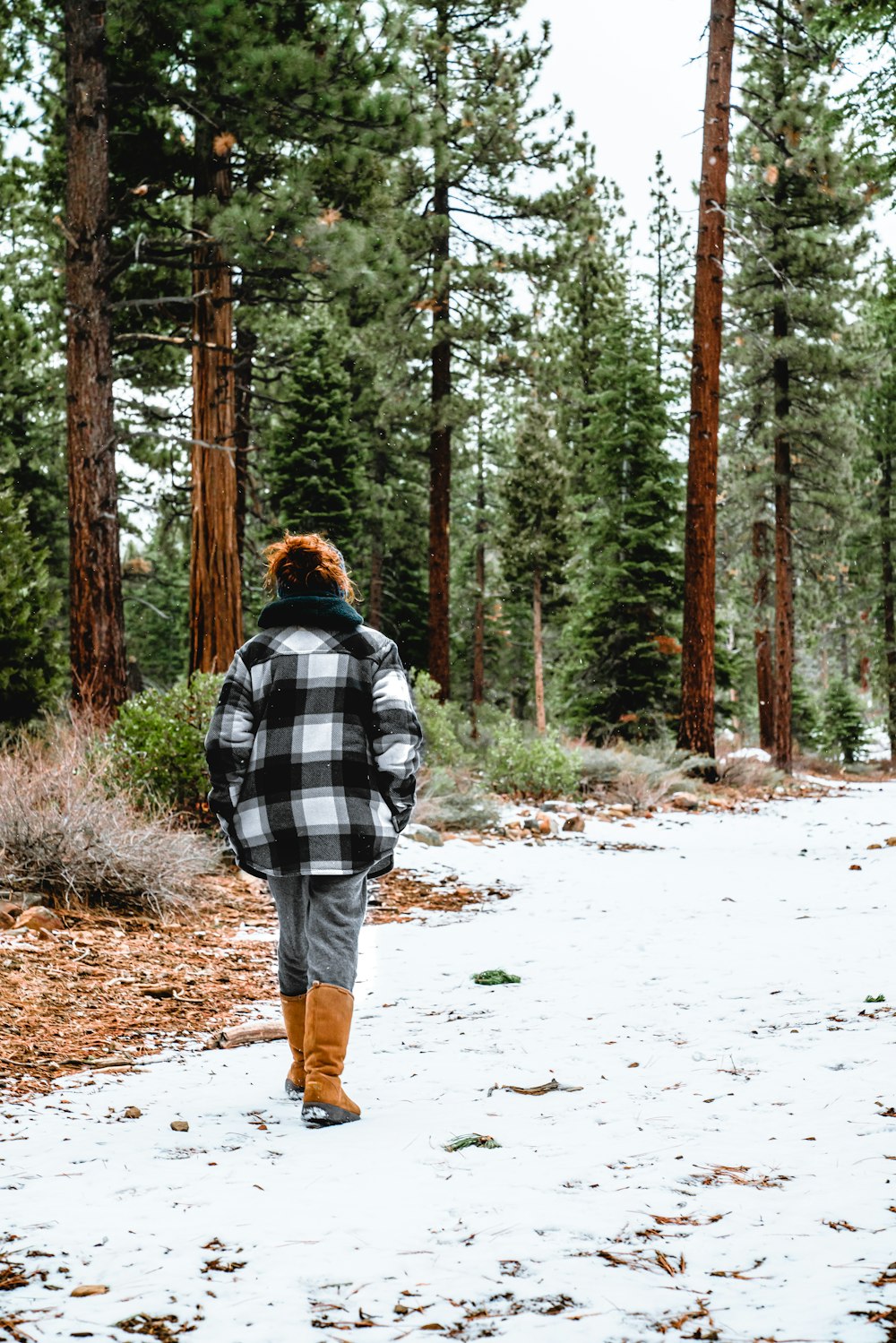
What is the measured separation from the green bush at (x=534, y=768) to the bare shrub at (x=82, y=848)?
6.47 meters

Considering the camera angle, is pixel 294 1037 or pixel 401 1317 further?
pixel 294 1037

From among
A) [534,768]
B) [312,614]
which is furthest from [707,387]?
[312,614]

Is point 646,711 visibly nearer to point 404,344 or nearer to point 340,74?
point 404,344

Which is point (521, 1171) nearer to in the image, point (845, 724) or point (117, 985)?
point (117, 985)

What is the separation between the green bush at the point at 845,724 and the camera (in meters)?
36.8

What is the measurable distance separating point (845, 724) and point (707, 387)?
82.7ft

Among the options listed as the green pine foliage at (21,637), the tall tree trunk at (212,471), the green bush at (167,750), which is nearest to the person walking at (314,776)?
the green bush at (167,750)

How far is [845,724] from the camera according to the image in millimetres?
37125

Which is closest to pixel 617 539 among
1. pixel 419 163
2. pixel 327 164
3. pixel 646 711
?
pixel 646 711

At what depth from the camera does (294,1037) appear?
3.90 metres

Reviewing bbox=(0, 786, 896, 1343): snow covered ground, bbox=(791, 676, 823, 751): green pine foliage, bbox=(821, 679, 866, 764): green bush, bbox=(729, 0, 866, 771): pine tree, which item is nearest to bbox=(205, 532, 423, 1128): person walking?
bbox=(0, 786, 896, 1343): snow covered ground

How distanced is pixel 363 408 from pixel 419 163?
27.2 ft

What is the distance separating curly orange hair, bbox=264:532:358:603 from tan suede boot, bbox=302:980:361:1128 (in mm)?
1379

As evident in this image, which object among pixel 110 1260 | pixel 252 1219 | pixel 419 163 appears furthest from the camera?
pixel 419 163
